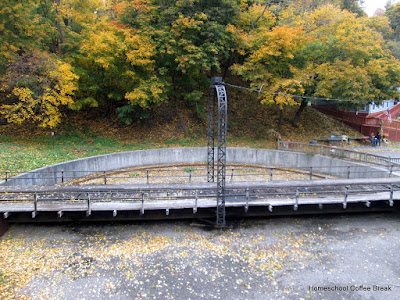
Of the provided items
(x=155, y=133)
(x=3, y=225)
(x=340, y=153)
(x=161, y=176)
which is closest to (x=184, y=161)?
(x=155, y=133)

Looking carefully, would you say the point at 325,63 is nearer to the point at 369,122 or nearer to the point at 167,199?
the point at 369,122

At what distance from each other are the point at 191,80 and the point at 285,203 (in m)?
15.0

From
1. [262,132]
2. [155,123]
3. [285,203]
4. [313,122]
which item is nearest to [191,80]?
[155,123]

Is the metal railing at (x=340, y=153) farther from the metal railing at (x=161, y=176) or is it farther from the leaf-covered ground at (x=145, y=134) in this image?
the leaf-covered ground at (x=145, y=134)

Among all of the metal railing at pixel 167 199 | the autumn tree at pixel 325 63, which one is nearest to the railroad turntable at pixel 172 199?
the metal railing at pixel 167 199

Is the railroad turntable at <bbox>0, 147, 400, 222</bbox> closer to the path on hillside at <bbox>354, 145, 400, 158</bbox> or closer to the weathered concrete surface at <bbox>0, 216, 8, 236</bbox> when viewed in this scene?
the weathered concrete surface at <bbox>0, 216, 8, 236</bbox>

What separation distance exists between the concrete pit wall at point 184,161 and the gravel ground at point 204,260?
14.1 ft

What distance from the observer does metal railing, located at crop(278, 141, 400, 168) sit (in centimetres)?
1695

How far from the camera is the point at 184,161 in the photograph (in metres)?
21.3

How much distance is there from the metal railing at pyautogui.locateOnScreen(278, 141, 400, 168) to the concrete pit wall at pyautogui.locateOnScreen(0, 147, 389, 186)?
2.23ft

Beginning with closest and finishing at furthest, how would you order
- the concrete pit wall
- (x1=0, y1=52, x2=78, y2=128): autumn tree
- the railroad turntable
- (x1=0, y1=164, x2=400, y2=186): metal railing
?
the railroad turntable < (x1=0, y1=164, x2=400, y2=186): metal railing < the concrete pit wall < (x1=0, y1=52, x2=78, y2=128): autumn tree

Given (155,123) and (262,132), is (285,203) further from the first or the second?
(155,123)

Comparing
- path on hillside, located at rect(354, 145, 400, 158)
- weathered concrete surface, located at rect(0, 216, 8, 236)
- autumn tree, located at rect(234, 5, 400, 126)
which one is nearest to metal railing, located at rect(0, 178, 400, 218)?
weathered concrete surface, located at rect(0, 216, 8, 236)

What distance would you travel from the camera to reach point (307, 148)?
20859 millimetres
